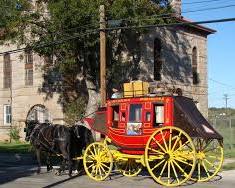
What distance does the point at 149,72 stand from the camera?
39.7 m

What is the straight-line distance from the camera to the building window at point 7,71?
45.1 m

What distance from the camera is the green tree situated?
2958 centimetres

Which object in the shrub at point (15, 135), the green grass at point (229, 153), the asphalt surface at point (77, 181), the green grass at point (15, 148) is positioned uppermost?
the shrub at point (15, 135)

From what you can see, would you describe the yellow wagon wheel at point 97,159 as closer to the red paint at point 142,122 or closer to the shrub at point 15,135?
the red paint at point 142,122

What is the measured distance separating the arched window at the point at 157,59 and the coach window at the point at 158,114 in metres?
23.9

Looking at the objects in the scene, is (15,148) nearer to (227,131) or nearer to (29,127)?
(29,127)

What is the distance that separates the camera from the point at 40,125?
2030 centimetres

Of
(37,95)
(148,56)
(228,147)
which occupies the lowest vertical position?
(228,147)

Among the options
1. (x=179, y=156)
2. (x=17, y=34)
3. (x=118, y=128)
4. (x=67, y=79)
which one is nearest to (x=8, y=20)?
(x=17, y=34)

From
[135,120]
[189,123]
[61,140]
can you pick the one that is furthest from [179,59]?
[189,123]

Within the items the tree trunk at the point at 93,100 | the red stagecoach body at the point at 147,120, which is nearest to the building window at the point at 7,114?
the tree trunk at the point at 93,100

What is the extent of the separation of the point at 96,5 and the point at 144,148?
14.3 m

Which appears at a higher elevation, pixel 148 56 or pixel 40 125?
pixel 148 56

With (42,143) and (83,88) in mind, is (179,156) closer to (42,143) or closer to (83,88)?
(42,143)
